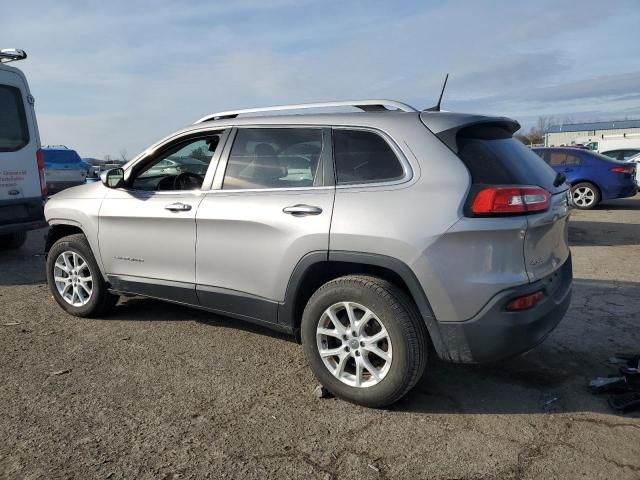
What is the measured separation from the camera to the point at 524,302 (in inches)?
112

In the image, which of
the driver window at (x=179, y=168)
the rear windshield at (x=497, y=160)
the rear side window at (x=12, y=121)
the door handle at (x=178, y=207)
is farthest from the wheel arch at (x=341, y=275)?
the rear side window at (x=12, y=121)

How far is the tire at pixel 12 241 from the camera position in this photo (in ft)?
26.7

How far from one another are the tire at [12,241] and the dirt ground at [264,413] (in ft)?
13.6

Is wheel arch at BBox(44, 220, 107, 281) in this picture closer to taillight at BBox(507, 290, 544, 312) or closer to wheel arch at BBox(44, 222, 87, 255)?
wheel arch at BBox(44, 222, 87, 255)

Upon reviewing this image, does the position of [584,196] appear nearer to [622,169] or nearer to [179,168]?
[622,169]

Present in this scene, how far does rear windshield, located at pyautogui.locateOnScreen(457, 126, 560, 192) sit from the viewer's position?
9.57 ft

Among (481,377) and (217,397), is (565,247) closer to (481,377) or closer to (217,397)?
(481,377)

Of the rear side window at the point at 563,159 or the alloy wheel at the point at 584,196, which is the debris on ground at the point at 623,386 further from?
the rear side window at the point at 563,159

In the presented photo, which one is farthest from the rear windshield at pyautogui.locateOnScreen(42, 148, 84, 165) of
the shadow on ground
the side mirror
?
the shadow on ground

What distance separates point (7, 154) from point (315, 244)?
5766 millimetres

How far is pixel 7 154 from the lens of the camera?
7.01m

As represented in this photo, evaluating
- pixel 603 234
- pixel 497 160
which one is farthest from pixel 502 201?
pixel 603 234

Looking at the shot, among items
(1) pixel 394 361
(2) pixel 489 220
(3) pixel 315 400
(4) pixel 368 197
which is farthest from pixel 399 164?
(3) pixel 315 400

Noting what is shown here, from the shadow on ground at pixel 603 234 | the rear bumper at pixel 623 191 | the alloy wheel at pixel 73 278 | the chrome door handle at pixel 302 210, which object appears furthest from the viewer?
the rear bumper at pixel 623 191
